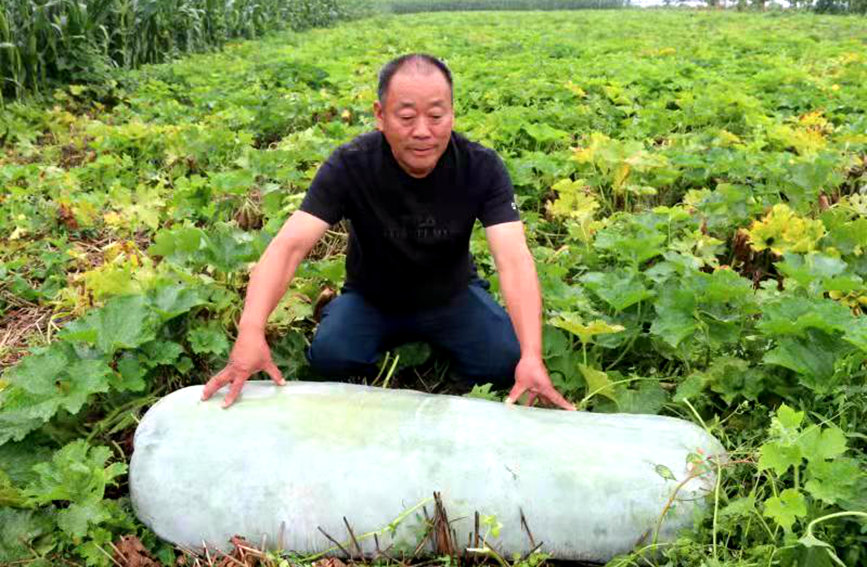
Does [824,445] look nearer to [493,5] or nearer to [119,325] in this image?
[119,325]

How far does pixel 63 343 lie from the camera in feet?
7.56

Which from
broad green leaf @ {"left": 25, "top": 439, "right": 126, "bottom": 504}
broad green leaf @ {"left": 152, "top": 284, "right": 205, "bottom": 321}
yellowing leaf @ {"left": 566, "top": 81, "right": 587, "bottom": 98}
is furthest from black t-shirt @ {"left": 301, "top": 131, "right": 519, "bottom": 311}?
yellowing leaf @ {"left": 566, "top": 81, "right": 587, "bottom": 98}

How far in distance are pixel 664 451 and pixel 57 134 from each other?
6.08 m

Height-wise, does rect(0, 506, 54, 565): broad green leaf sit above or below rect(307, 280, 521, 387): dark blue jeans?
below

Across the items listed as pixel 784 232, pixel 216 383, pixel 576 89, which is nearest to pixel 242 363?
pixel 216 383

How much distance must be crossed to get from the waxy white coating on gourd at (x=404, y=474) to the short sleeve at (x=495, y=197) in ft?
2.33

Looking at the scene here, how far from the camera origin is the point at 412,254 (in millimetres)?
2641

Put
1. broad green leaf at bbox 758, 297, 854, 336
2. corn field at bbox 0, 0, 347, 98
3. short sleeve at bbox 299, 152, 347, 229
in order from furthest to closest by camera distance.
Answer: corn field at bbox 0, 0, 347, 98, short sleeve at bbox 299, 152, 347, 229, broad green leaf at bbox 758, 297, 854, 336

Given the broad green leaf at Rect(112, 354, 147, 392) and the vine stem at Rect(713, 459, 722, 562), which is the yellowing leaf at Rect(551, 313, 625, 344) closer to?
the vine stem at Rect(713, 459, 722, 562)

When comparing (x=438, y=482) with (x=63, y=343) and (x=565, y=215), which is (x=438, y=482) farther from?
(x=565, y=215)

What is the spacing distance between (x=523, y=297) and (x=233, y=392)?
93 cm

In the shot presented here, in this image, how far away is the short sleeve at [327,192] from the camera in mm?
2518

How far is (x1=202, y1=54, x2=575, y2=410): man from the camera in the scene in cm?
229

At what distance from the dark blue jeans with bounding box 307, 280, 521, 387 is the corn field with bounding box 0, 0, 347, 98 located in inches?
225
